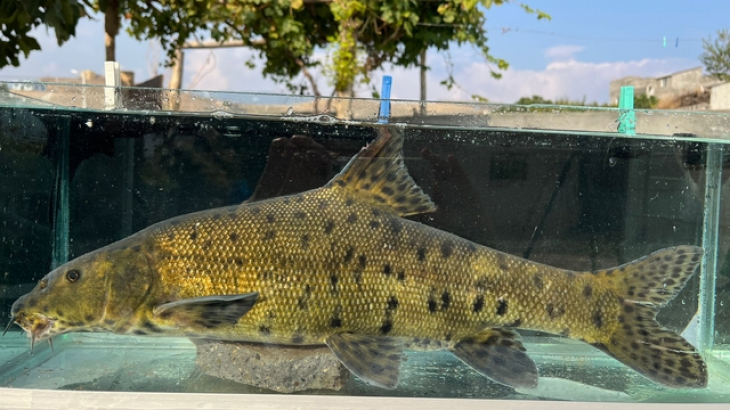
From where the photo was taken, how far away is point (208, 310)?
197 centimetres

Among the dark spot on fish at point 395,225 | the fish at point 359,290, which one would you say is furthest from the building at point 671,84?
the dark spot on fish at point 395,225

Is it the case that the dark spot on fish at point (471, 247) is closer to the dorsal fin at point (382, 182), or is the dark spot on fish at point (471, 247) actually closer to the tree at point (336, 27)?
the dorsal fin at point (382, 182)

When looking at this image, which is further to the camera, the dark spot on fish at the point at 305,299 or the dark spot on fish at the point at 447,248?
the dark spot on fish at the point at 447,248

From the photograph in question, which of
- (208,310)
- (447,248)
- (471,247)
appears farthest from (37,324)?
(471,247)

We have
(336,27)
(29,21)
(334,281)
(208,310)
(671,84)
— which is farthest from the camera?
(671,84)

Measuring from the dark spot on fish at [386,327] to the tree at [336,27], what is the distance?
18.4ft

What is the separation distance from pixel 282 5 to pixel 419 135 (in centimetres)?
555

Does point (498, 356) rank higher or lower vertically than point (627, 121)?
lower

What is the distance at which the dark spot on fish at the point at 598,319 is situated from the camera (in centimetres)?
210

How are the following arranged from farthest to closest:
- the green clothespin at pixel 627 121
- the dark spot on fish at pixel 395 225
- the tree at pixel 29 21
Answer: the tree at pixel 29 21 < the green clothespin at pixel 627 121 < the dark spot on fish at pixel 395 225

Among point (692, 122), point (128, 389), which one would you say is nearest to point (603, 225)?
point (692, 122)

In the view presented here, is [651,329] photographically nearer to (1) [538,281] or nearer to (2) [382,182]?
(1) [538,281]

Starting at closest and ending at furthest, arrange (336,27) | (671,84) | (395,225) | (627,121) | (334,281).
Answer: (334,281) < (395,225) < (627,121) < (336,27) < (671,84)

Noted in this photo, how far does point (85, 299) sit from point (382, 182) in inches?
45.0
